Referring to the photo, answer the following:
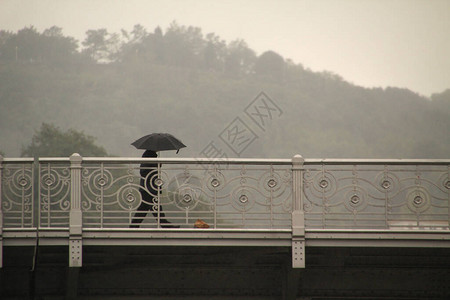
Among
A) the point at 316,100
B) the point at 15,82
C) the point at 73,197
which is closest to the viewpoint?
the point at 73,197

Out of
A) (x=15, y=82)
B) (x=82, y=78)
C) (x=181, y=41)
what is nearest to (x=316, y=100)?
(x=181, y=41)

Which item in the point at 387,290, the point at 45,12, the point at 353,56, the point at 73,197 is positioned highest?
the point at 45,12

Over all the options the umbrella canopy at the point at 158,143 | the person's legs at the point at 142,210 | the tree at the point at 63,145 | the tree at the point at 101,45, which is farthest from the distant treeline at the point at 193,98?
the person's legs at the point at 142,210

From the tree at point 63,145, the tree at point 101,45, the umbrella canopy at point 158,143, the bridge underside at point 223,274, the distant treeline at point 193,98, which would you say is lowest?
the bridge underside at point 223,274

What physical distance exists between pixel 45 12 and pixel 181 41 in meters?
31.4

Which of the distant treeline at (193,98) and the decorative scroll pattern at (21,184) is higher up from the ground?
the distant treeline at (193,98)

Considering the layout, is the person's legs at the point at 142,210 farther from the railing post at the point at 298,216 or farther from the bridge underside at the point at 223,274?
the railing post at the point at 298,216

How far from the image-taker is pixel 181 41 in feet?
520

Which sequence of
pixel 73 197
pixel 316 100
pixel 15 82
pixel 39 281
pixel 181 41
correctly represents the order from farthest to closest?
pixel 181 41, pixel 316 100, pixel 15 82, pixel 39 281, pixel 73 197

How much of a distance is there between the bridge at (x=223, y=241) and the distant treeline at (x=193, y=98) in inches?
4202

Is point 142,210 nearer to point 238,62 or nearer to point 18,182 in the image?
point 18,182

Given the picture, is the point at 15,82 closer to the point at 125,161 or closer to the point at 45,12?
the point at 45,12

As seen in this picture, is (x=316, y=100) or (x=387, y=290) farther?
(x=316, y=100)

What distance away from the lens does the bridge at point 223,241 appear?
11.3 m
